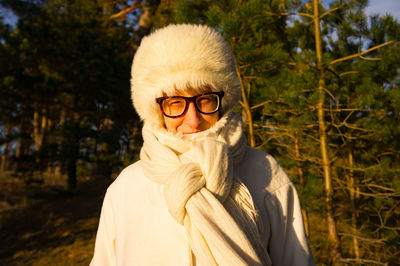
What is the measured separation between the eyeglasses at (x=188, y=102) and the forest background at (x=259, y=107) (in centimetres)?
125

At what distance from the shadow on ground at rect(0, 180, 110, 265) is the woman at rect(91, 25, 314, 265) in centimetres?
370

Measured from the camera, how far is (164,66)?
107 centimetres

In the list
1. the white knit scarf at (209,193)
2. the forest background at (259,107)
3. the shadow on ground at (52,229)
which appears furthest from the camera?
the shadow on ground at (52,229)

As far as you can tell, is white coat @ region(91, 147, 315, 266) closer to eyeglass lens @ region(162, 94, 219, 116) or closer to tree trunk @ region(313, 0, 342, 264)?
eyeglass lens @ region(162, 94, 219, 116)

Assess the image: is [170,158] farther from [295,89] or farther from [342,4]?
[342,4]

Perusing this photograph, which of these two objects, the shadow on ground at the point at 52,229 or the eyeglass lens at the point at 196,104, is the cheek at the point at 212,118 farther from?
the shadow on ground at the point at 52,229

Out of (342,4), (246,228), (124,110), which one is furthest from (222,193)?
(124,110)

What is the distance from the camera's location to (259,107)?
10.0 feet

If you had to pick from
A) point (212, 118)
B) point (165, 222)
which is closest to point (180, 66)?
point (212, 118)

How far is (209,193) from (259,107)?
2.28 meters

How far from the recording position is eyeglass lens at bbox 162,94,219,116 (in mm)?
1087

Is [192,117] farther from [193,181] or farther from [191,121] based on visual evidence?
[193,181]

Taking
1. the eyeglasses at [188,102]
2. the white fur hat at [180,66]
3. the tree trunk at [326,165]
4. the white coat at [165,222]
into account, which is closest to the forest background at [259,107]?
the tree trunk at [326,165]

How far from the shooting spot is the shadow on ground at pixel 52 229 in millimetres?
4348
